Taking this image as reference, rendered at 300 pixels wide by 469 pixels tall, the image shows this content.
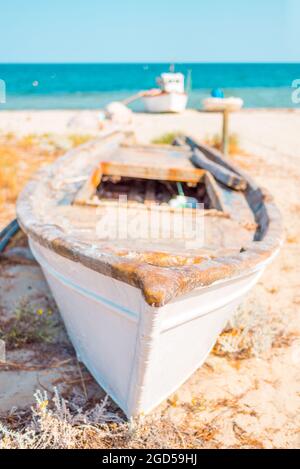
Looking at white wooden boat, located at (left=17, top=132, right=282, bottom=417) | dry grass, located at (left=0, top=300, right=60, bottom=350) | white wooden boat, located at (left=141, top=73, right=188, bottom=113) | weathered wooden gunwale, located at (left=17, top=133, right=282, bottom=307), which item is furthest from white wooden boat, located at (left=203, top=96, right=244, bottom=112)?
white wooden boat, located at (left=141, top=73, right=188, bottom=113)

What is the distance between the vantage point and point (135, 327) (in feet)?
7.52

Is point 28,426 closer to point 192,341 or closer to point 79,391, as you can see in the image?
point 79,391

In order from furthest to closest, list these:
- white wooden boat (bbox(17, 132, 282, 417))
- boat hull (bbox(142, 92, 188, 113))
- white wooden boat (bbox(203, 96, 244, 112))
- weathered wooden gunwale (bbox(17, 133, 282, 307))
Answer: boat hull (bbox(142, 92, 188, 113))
white wooden boat (bbox(203, 96, 244, 112))
white wooden boat (bbox(17, 132, 282, 417))
weathered wooden gunwale (bbox(17, 133, 282, 307))

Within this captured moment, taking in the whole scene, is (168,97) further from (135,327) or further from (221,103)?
(135,327)

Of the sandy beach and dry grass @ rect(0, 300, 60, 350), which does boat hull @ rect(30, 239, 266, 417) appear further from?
dry grass @ rect(0, 300, 60, 350)

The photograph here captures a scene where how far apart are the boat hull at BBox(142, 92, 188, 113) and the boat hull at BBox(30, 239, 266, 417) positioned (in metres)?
22.0

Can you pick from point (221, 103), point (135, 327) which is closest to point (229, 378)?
point (135, 327)

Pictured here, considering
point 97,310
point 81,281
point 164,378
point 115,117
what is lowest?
point 115,117

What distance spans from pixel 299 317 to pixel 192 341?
1843 millimetres

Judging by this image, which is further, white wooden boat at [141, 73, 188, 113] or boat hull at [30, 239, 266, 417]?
white wooden boat at [141, 73, 188, 113]

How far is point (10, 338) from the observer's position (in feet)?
11.9

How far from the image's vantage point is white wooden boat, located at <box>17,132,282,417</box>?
7.08 feet

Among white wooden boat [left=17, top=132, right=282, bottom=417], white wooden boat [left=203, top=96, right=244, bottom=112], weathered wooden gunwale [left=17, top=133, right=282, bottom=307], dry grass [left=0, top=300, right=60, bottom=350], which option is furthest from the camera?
white wooden boat [left=203, top=96, right=244, bottom=112]
